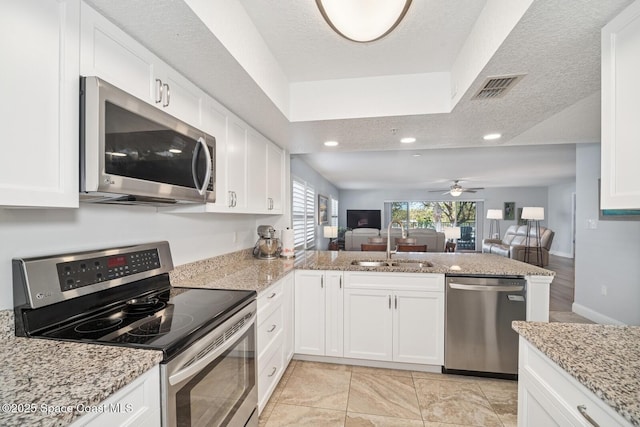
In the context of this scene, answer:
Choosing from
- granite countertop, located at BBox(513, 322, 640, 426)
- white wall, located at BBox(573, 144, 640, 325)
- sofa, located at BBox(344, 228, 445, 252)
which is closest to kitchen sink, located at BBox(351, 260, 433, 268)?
granite countertop, located at BBox(513, 322, 640, 426)

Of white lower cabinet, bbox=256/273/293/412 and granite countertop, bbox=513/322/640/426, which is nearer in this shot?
granite countertop, bbox=513/322/640/426

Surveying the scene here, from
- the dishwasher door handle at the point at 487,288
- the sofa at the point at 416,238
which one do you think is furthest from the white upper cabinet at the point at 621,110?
the sofa at the point at 416,238

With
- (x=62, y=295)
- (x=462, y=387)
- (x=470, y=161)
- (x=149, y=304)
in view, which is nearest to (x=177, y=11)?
(x=62, y=295)

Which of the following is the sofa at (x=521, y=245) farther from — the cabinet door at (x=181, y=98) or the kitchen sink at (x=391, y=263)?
the cabinet door at (x=181, y=98)

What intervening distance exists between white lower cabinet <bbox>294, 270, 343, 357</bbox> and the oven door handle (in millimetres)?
1112

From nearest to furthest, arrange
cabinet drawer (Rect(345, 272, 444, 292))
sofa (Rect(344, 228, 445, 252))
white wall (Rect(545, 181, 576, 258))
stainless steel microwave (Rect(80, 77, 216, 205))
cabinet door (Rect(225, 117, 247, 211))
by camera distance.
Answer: stainless steel microwave (Rect(80, 77, 216, 205))
cabinet door (Rect(225, 117, 247, 211))
cabinet drawer (Rect(345, 272, 444, 292))
sofa (Rect(344, 228, 445, 252))
white wall (Rect(545, 181, 576, 258))

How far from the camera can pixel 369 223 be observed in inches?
429

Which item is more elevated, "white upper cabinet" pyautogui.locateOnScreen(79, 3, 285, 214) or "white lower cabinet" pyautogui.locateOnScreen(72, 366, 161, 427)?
"white upper cabinet" pyautogui.locateOnScreen(79, 3, 285, 214)

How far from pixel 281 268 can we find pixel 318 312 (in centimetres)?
54

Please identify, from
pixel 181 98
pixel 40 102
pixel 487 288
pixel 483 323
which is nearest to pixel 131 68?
pixel 181 98

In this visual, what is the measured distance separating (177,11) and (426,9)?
3.93ft

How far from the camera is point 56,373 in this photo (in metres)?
0.78

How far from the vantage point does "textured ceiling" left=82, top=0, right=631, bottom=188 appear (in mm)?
1180

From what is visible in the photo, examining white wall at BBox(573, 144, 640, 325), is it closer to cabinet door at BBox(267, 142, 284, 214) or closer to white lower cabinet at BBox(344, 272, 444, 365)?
white lower cabinet at BBox(344, 272, 444, 365)
